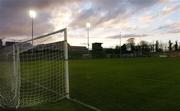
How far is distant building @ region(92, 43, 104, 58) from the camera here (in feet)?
291

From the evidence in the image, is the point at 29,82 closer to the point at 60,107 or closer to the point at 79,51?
the point at 60,107

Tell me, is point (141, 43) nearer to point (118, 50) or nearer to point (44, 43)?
point (118, 50)

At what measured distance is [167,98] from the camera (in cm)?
966

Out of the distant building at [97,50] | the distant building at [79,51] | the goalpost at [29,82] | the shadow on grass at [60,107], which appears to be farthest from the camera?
the distant building at [97,50]

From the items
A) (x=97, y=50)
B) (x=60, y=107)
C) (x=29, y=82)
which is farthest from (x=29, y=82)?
(x=97, y=50)

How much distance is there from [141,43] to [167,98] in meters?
91.8

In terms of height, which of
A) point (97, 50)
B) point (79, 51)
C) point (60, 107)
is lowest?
point (60, 107)

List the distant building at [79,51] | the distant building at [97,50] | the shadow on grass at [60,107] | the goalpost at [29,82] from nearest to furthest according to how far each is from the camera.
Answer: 1. the shadow on grass at [60,107]
2. the goalpost at [29,82]
3. the distant building at [79,51]
4. the distant building at [97,50]

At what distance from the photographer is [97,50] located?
9206 cm

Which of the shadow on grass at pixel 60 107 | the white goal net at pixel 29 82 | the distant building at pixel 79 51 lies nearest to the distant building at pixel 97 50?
the distant building at pixel 79 51

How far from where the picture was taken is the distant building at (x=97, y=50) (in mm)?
88650

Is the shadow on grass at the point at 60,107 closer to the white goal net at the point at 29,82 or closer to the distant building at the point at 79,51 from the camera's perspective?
the white goal net at the point at 29,82

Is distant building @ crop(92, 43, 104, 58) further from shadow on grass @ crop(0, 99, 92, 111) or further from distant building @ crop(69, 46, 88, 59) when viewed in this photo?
shadow on grass @ crop(0, 99, 92, 111)

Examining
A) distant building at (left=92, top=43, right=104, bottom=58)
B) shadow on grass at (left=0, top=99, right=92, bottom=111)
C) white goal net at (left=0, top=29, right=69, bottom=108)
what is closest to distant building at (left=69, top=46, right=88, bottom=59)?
distant building at (left=92, top=43, right=104, bottom=58)
